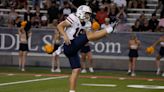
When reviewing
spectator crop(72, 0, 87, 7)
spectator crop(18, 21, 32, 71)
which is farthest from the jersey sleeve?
spectator crop(72, 0, 87, 7)

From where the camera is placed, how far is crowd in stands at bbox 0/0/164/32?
23.7m

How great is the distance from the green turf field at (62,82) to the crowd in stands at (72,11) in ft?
8.88

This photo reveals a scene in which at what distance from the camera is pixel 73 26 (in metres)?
12.4

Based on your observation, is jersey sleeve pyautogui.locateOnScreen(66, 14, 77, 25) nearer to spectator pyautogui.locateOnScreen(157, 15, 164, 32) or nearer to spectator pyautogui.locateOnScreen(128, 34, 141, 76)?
spectator pyautogui.locateOnScreen(128, 34, 141, 76)

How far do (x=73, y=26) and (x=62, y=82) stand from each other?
16.1 feet

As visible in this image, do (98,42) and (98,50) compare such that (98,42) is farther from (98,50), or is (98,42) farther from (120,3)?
(120,3)

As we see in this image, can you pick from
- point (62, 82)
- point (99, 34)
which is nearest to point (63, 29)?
point (99, 34)

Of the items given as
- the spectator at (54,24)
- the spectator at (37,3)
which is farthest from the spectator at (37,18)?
the spectator at (37,3)

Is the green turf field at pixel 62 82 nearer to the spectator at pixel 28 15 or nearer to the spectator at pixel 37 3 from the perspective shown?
the spectator at pixel 28 15

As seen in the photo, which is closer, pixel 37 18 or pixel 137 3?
pixel 37 18

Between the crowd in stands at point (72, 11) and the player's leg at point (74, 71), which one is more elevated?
the crowd in stands at point (72, 11)

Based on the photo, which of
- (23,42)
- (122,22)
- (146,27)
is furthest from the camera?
(122,22)

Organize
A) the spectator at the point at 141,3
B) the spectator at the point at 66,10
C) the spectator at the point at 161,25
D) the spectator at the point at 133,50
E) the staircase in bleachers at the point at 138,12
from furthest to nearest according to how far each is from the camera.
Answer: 1. the spectator at the point at 141,3
2. the staircase in bleachers at the point at 138,12
3. the spectator at the point at 66,10
4. the spectator at the point at 161,25
5. the spectator at the point at 133,50

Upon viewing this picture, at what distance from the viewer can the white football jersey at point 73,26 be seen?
40.2 ft
